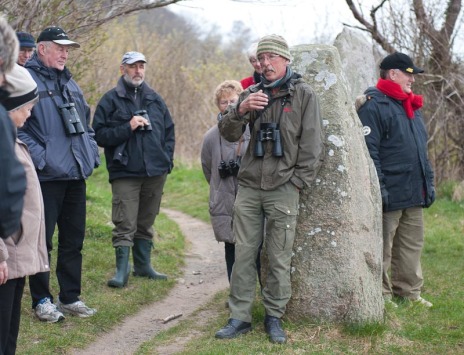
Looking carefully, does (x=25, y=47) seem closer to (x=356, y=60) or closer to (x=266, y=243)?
(x=266, y=243)

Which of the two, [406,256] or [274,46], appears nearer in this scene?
[274,46]

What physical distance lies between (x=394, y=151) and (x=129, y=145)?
257 centimetres

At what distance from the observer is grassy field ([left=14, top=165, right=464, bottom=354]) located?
18.1 feet

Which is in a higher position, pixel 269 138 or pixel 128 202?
pixel 269 138

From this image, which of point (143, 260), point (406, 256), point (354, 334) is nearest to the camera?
point (354, 334)

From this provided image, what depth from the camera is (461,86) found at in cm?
1284

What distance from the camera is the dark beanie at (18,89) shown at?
384 cm

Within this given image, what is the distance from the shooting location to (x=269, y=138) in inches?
220

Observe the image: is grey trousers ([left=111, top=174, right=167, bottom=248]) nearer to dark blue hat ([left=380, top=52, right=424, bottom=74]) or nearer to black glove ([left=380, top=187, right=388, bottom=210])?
black glove ([left=380, top=187, right=388, bottom=210])

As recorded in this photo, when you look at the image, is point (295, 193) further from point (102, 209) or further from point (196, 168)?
point (196, 168)

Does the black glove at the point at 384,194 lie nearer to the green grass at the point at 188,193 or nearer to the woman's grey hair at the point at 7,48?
the woman's grey hair at the point at 7,48

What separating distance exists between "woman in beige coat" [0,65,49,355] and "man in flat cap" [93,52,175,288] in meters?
2.70

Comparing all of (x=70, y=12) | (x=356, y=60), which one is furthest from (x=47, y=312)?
(x=356, y=60)

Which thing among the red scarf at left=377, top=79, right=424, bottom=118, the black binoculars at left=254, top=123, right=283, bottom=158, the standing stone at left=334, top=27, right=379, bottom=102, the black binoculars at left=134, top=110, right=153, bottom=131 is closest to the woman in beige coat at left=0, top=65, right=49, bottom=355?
the black binoculars at left=254, top=123, right=283, bottom=158
